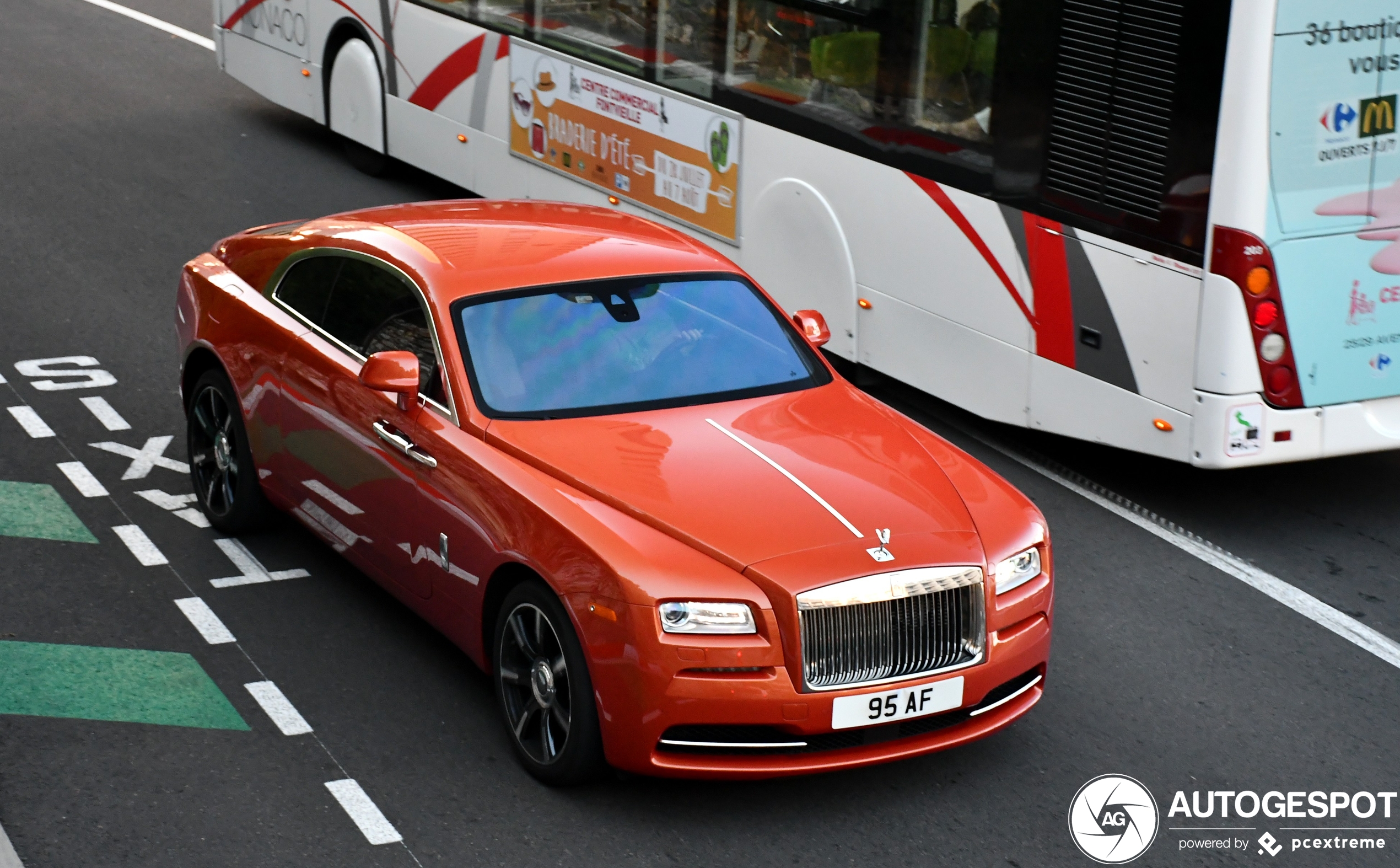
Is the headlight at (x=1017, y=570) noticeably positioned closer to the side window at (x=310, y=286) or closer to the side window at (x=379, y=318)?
the side window at (x=379, y=318)

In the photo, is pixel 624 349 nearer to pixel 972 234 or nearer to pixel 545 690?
pixel 545 690

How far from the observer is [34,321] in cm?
1061

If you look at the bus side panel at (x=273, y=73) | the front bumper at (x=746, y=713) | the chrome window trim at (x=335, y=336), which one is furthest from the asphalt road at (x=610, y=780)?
the bus side panel at (x=273, y=73)

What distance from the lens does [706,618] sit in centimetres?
529

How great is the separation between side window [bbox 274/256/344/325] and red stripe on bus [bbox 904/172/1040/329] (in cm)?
344

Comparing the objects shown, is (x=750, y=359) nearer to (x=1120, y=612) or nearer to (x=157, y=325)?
(x=1120, y=612)

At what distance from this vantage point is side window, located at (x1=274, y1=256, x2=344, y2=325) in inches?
283

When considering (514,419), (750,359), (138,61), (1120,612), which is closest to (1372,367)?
(1120,612)

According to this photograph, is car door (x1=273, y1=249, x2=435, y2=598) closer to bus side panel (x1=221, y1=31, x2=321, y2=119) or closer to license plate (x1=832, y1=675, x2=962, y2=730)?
license plate (x1=832, y1=675, x2=962, y2=730)

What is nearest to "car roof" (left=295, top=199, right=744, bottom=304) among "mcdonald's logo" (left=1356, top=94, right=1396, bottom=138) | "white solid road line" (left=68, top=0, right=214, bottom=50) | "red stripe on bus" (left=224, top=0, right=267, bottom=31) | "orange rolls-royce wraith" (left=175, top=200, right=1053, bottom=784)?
"orange rolls-royce wraith" (left=175, top=200, right=1053, bottom=784)

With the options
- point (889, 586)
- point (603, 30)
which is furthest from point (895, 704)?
point (603, 30)

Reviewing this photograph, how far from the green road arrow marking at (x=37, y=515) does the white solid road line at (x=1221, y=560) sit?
4697mm

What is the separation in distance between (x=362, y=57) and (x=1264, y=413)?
9.24 metres

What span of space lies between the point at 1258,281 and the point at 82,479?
5621 mm
